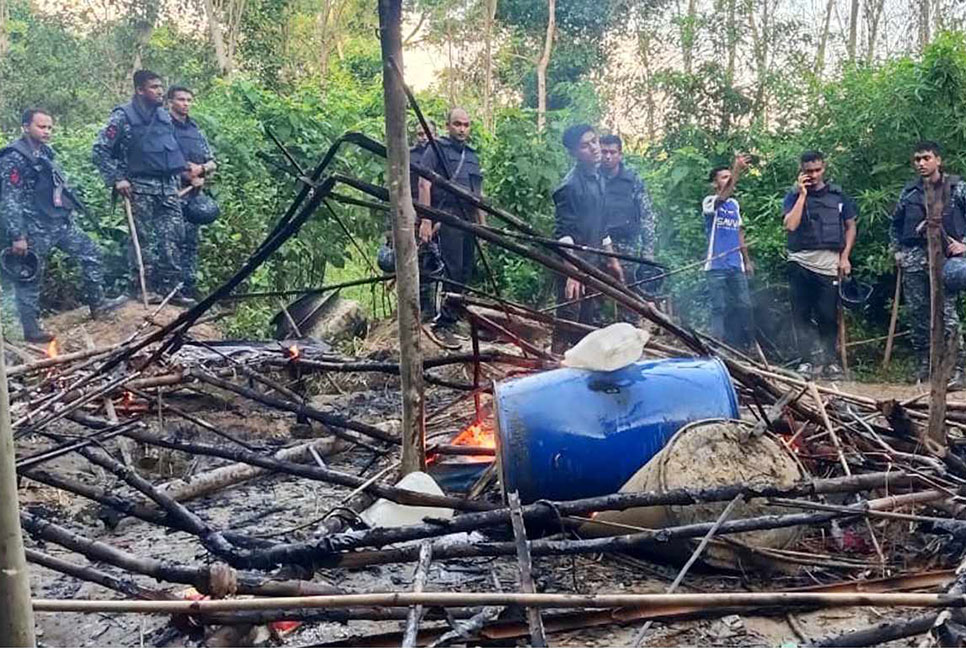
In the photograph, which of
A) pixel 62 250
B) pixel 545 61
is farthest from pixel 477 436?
pixel 545 61

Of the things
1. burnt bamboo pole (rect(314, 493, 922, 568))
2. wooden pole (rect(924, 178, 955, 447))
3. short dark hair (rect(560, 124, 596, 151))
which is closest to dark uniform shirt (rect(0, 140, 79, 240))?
short dark hair (rect(560, 124, 596, 151))

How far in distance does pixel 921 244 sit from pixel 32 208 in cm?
797

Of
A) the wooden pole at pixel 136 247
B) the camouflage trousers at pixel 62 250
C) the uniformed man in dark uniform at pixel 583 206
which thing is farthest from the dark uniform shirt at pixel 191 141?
the uniformed man in dark uniform at pixel 583 206

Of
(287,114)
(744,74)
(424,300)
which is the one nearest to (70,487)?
(424,300)

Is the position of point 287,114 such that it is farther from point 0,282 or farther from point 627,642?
point 627,642

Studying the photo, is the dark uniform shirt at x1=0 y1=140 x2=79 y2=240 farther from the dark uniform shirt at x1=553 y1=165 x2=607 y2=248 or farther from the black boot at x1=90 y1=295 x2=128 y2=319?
the dark uniform shirt at x1=553 y1=165 x2=607 y2=248

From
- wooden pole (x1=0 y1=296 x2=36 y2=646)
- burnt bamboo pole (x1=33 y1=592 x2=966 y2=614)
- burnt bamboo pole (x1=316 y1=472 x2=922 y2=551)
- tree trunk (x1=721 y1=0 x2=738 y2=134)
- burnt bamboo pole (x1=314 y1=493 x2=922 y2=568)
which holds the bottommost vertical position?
burnt bamboo pole (x1=314 y1=493 x2=922 y2=568)

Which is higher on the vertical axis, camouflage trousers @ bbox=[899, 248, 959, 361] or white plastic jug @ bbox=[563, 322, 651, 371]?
white plastic jug @ bbox=[563, 322, 651, 371]

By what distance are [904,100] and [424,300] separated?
5144 mm

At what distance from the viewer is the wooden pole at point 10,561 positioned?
139 cm

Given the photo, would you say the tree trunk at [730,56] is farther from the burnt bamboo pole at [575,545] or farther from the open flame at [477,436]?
the burnt bamboo pole at [575,545]

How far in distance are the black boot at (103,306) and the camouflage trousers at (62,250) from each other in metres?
0.03

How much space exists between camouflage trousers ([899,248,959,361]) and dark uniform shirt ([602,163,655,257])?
226 centimetres

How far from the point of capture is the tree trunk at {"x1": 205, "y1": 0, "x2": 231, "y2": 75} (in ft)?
61.8
